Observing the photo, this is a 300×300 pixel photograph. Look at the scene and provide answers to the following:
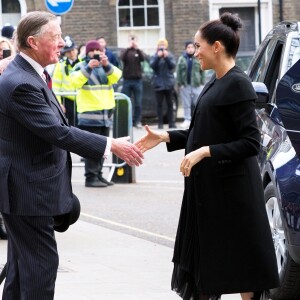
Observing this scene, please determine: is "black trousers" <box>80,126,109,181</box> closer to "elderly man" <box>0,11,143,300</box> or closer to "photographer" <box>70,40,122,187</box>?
Result: "photographer" <box>70,40,122,187</box>

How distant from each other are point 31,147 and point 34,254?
554mm

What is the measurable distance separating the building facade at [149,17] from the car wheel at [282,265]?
24979 mm

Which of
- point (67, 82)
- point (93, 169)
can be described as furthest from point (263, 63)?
point (67, 82)

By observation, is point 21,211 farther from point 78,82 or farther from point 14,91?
Result: point 78,82

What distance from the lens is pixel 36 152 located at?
613cm

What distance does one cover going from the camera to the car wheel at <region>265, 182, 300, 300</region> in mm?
7949

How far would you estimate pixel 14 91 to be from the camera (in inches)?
239

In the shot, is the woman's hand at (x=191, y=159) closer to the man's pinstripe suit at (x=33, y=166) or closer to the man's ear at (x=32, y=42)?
the man's pinstripe suit at (x=33, y=166)

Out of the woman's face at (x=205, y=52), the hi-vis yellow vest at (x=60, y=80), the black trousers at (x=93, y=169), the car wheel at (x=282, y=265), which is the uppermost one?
the woman's face at (x=205, y=52)

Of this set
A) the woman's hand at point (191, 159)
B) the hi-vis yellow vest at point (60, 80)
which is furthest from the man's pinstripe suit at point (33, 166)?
the hi-vis yellow vest at point (60, 80)

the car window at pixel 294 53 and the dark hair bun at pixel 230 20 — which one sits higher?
the dark hair bun at pixel 230 20

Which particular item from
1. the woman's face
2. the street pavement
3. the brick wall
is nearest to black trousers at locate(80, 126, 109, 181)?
the street pavement

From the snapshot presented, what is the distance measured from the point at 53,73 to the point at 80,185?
137 inches

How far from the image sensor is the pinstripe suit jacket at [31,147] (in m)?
6.07
